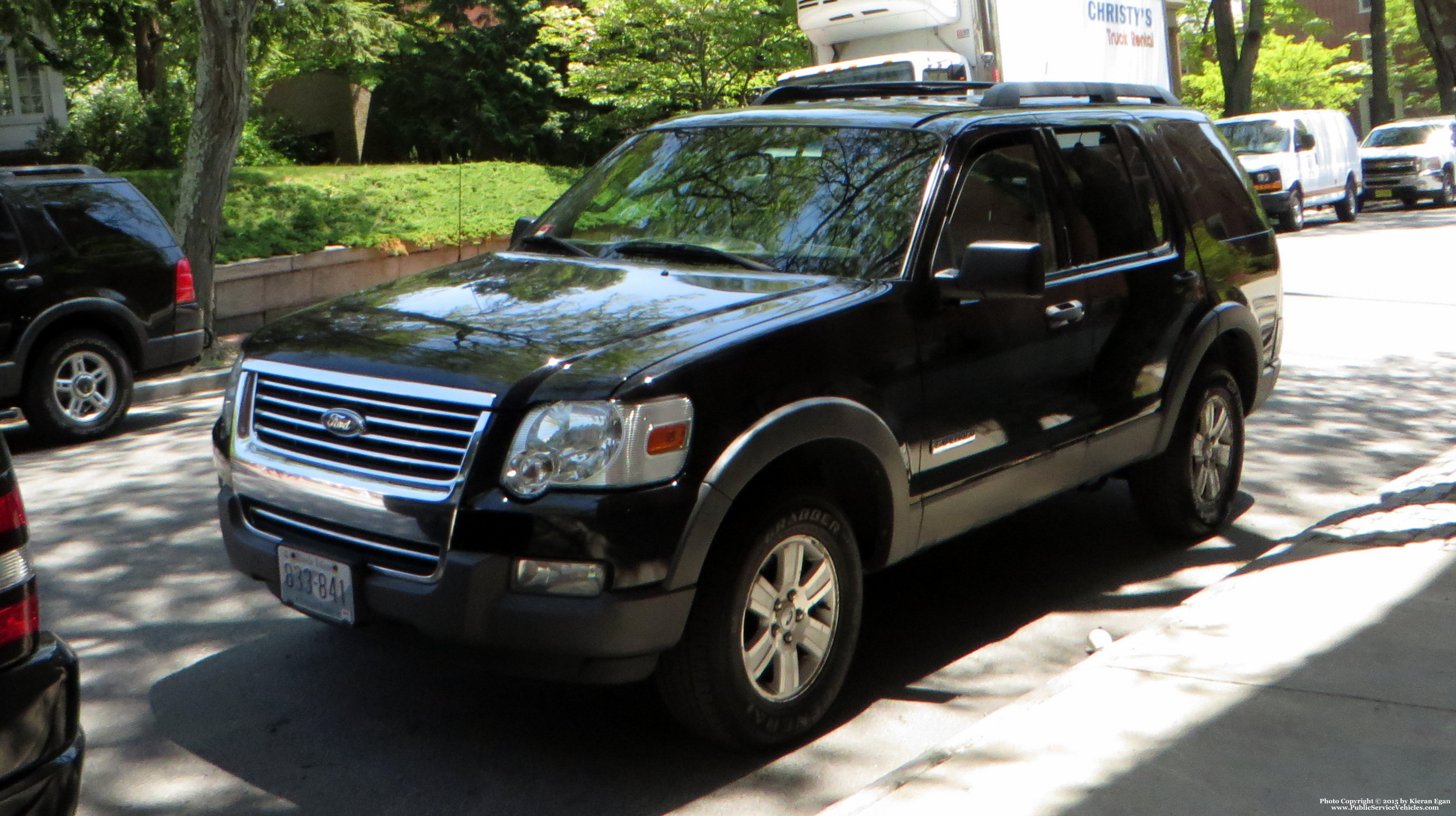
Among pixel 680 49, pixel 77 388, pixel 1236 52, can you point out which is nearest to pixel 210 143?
pixel 77 388

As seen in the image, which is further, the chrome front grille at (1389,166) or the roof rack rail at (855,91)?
the chrome front grille at (1389,166)

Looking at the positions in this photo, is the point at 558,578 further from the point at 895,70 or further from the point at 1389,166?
the point at 1389,166

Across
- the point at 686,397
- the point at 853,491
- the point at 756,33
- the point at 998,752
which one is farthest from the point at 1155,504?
the point at 756,33

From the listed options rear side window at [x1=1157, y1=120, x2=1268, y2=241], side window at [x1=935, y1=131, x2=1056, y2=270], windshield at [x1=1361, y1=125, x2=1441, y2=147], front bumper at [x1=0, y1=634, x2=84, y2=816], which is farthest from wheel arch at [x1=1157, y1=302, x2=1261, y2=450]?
windshield at [x1=1361, y1=125, x2=1441, y2=147]

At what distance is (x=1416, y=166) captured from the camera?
31.8 m

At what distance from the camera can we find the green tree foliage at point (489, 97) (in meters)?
27.8

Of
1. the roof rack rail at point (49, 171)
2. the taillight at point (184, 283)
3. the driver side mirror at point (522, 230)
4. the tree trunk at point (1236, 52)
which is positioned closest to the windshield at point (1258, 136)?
the tree trunk at point (1236, 52)

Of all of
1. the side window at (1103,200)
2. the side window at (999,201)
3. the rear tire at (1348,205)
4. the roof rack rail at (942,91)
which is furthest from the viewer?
the rear tire at (1348,205)

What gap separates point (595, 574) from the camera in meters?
3.76

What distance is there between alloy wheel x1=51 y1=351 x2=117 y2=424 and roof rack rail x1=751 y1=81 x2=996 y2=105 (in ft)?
18.3

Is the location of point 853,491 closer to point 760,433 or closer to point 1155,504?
point 760,433

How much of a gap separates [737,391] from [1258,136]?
25426mm

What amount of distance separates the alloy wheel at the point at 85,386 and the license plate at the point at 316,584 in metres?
6.36

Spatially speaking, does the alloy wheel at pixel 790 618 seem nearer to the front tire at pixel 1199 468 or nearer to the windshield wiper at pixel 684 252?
the windshield wiper at pixel 684 252
